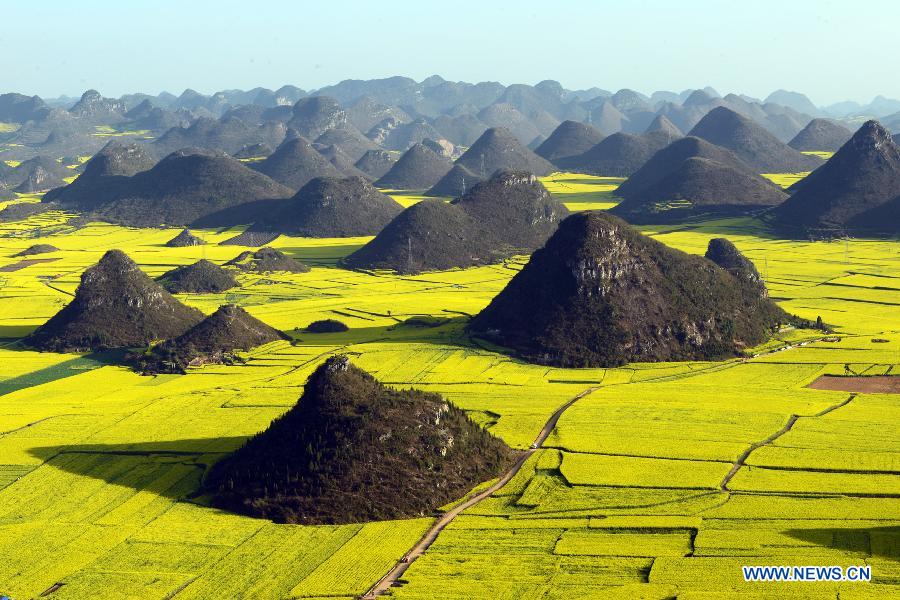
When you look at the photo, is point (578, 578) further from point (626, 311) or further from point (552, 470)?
point (626, 311)

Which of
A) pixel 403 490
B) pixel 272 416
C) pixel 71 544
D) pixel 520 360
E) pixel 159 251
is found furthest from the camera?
pixel 159 251

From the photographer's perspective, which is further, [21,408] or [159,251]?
[159,251]

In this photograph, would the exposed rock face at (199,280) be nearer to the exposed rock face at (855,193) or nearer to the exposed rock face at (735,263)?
the exposed rock face at (735,263)

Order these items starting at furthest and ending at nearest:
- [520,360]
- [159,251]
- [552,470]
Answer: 1. [159,251]
2. [520,360]
3. [552,470]

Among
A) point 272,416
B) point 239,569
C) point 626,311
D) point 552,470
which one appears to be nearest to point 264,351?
point 272,416

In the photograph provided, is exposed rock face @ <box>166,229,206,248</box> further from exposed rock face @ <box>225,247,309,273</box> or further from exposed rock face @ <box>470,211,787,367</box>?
exposed rock face @ <box>470,211,787,367</box>

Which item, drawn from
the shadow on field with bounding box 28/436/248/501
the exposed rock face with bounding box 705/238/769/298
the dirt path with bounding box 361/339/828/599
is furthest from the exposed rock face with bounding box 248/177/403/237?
the shadow on field with bounding box 28/436/248/501
